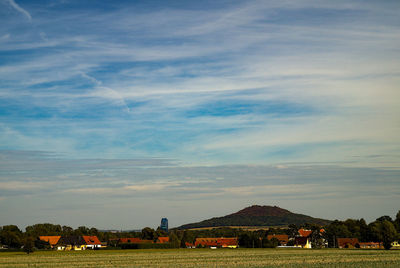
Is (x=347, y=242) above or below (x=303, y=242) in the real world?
below

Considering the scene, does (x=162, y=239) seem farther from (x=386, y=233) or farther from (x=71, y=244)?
(x=386, y=233)

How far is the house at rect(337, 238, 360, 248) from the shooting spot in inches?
5853

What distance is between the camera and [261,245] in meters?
135

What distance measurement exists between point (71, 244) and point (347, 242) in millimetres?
80617

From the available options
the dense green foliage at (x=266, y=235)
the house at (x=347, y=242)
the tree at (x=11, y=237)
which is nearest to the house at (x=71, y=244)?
the dense green foliage at (x=266, y=235)

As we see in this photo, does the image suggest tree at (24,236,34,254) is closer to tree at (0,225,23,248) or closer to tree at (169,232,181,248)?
tree at (0,225,23,248)

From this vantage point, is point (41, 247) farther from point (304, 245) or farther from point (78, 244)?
point (304, 245)

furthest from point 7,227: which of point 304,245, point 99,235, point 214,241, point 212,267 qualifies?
point 212,267

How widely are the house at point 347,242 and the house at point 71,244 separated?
245 ft

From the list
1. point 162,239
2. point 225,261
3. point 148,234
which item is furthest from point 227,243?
point 225,261

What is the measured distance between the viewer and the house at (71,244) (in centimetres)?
14712

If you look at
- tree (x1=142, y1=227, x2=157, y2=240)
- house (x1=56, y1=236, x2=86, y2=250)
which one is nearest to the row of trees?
tree (x1=142, y1=227, x2=157, y2=240)

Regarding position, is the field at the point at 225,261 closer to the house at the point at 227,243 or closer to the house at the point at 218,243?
the house at the point at 218,243

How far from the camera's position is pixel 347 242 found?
152000mm
